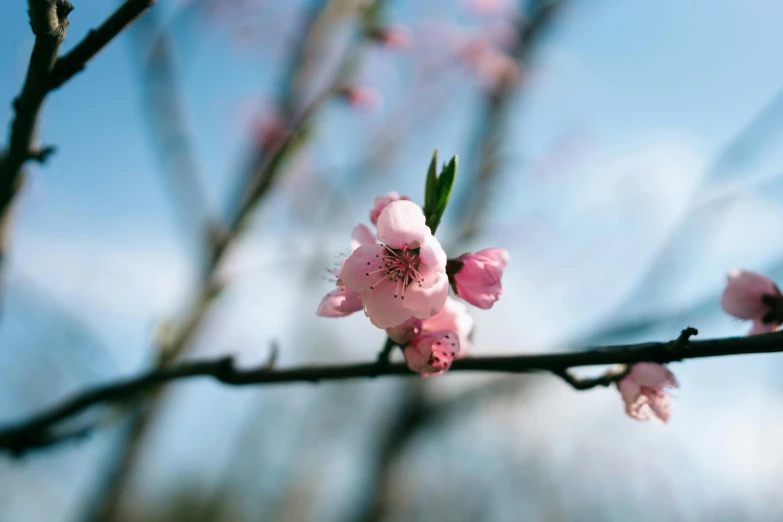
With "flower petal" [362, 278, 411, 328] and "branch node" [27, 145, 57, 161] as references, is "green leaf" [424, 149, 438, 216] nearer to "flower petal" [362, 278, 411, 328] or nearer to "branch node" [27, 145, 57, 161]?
"flower petal" [362, 278, 411, 328]

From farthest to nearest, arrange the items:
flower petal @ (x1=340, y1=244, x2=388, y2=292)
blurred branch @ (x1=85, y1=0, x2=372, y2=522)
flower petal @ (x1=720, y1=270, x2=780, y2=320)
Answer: blurred branch @ (x1=85, y1=0, x2=372, y2=522), flower petal @ (x1=720, y1=270, x2=780, y2=320), flower petal @ (x1=340, y1=244, x2=388, y2=292)

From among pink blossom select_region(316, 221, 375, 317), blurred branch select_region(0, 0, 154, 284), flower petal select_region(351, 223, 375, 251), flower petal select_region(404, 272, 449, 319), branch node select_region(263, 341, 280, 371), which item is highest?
blurred branch select_region(0, 0, 154, 284)

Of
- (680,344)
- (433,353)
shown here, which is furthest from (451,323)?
(680,344)

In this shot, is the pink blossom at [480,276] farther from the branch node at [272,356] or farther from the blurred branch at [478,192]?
the blurred branch at [478,192]

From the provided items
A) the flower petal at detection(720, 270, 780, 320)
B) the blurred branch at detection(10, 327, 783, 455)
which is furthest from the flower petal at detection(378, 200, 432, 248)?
the flower petal at detection(720, 270, 780, 320)

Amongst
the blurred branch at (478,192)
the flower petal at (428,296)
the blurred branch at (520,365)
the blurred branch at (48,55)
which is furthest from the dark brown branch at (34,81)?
the blurred branch at (478,192)

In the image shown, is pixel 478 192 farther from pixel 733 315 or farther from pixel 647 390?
pixel 647 390

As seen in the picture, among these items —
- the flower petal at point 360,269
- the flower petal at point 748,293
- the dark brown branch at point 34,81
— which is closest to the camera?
the dark brown branch at point 34,81
